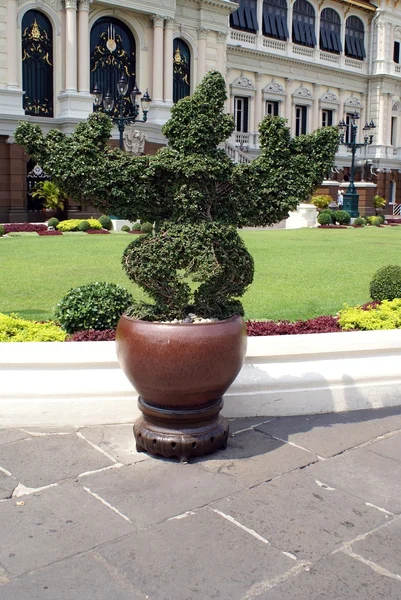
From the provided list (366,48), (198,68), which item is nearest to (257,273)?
(198,68)

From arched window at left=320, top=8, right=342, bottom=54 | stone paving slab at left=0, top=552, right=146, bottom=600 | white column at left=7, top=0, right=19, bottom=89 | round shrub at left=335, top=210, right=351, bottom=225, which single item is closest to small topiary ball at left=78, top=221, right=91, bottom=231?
white column at left=7, top=0, right=19, bottom=89

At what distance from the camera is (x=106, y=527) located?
3316mm

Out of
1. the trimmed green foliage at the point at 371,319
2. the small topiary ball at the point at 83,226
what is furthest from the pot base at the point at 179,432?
the small topiary ball at the point at 83,226

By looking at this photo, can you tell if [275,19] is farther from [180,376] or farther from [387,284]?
[180,376]

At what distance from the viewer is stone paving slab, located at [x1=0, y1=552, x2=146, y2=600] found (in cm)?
277

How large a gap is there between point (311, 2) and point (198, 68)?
14.3 m

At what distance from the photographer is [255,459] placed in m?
4.20

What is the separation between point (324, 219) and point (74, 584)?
2769 centimetres

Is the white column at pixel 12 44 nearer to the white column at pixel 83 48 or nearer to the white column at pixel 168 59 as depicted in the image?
the white column at pixel 83 48

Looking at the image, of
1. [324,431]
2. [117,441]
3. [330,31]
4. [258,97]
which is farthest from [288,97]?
[117,441]

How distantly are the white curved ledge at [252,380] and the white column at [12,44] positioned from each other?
2617 centimetres

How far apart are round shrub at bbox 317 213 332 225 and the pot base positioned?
26.1 metres

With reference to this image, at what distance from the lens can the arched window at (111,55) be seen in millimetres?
31391

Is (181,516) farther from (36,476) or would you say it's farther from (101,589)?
(36,476)
